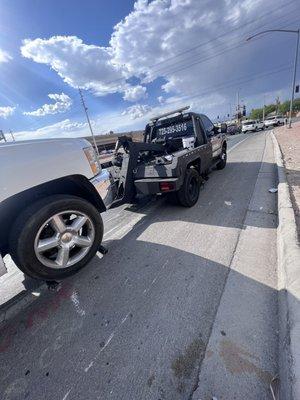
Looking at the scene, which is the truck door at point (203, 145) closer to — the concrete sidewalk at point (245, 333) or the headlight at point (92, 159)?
the concrete sidewalk at point (245, 333)

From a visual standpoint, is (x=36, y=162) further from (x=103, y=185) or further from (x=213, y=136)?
(x=213, y=136)

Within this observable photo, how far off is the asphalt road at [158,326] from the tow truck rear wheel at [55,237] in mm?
401

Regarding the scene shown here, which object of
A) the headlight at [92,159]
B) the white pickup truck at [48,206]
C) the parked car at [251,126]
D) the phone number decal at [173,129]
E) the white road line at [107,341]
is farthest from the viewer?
the parked car at [251,126]

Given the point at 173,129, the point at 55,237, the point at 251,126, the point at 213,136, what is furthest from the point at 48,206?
the point at 251,126

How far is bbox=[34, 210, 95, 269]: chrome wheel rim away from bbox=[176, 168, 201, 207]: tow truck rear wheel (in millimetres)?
2341

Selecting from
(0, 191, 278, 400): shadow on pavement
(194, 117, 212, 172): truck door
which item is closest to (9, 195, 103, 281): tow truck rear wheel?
(0, 191, 278, 400): shadow on pavement

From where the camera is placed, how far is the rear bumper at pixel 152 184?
4295 millimetres

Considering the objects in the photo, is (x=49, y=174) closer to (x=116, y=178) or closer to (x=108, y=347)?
(x=108, y=347)

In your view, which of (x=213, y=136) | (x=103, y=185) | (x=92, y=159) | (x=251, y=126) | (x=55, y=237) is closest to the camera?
(x=55, y=237)

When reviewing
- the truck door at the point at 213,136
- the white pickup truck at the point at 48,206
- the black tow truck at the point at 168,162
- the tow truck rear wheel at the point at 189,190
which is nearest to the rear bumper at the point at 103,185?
the white pickup truck at the point at 48,206

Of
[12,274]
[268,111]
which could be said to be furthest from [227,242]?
[268,111]

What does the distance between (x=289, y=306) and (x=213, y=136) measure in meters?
5.97

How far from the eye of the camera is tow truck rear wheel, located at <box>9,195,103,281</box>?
2354 millimetres

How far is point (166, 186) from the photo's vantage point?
14.3ft
